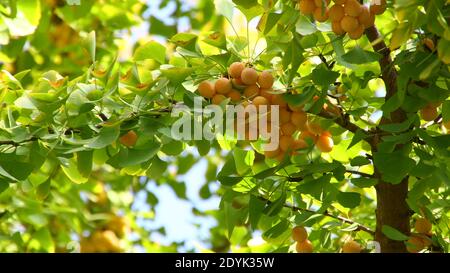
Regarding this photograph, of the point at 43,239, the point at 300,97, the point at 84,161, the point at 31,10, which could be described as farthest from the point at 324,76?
the point at 43,239

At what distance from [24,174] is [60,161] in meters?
0.07

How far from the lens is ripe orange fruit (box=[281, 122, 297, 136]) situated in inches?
46.7

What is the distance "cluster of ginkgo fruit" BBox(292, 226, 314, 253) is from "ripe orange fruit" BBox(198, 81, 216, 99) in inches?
11.0

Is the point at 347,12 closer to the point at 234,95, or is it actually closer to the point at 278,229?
the point at 234,95

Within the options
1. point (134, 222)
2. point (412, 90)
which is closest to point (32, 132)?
point (412, 90)

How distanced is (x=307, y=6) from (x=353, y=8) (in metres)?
0.06

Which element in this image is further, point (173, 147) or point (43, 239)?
point (43, 239)

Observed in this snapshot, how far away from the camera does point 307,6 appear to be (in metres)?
1.12

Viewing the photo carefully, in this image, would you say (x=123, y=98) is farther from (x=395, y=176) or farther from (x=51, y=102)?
(x=395, y=176)

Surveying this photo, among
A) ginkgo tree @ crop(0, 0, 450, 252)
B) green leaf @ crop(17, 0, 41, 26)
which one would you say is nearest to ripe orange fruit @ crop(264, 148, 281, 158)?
ginkgo tree @ crop(0, 0, 450, 252)

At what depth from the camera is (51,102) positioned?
1.16 metres

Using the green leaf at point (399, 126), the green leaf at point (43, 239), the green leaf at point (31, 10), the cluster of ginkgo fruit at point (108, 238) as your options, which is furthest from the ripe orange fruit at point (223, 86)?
the cluster of ginkgo fruit at point (108, 238)

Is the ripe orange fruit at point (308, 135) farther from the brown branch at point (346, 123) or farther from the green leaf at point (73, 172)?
the green leaf at point (73, 172)

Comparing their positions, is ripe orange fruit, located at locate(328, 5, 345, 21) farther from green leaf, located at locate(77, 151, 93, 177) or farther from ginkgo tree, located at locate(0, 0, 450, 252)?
green leaf, located at locate(77, 151, 93, 177)
